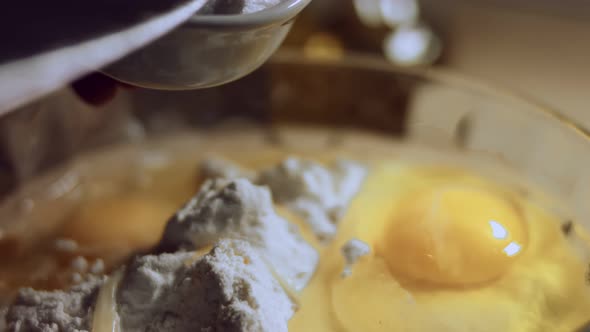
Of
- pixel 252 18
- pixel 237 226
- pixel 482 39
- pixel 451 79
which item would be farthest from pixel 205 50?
pixel 482 39

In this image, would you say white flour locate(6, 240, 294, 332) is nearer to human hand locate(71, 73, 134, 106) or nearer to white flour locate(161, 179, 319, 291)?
white flour locate(161, 179, 319, 291)

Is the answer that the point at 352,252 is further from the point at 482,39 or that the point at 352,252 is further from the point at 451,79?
the point at 482,39

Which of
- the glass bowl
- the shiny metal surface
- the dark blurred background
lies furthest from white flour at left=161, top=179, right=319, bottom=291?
the dark blurred background

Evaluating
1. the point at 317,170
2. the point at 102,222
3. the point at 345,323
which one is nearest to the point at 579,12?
the point at 317,170

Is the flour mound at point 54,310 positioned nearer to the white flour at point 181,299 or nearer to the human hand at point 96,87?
the white flour at point 181,299

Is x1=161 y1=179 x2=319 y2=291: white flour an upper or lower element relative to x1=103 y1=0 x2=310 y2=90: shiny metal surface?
lower

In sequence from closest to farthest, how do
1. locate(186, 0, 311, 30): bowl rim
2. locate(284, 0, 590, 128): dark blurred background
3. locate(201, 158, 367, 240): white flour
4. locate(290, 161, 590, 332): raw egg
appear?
1. locate(186, 0, 311, 30): bowl rim
2. locate(290, 161, 590, 332): raw egg
3. locate(201, 158, 367, 240): white flour
4. locate(284, 0, 590, 128): dark blurred background
